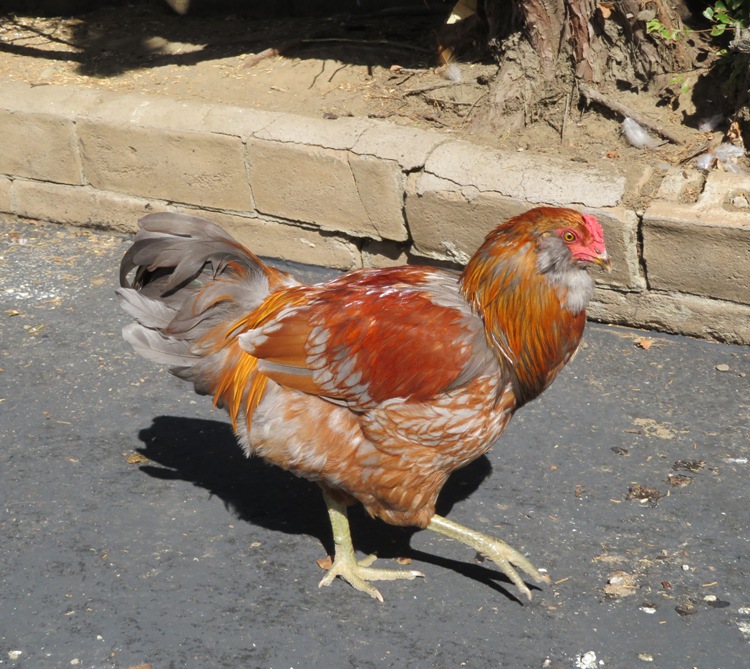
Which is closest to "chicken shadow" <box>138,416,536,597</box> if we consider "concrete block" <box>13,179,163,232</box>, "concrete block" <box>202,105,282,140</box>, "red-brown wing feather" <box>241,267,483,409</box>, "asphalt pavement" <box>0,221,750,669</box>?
"asphalt pavement" <box>0,221,750,669</box>

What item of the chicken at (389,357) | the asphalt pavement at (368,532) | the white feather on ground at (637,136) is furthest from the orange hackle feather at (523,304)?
the white feather on ground at (637,136)

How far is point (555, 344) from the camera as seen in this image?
11.7 feet

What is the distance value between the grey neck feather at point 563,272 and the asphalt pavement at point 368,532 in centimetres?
120

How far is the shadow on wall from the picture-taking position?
24.4 ft

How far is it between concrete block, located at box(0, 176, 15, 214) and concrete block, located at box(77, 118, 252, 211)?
0.68 m

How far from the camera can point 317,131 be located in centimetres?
618

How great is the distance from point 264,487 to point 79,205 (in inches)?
136

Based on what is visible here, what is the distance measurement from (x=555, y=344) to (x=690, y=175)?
103 inches

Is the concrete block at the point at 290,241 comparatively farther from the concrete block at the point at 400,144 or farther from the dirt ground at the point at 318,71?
the dirt ground at the point at 318,71

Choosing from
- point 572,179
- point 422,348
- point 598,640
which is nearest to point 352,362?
point 422,348

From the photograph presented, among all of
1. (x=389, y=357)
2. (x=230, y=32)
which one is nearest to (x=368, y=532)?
(x=389, y=357)

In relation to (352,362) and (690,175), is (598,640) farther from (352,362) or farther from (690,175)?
(690,175)

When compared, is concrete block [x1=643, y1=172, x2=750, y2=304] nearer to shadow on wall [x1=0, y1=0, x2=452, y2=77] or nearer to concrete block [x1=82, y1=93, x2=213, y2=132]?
shadow on wall [x1=0, y1=0, x2=452, y2=77]

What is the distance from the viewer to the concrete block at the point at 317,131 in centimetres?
610
